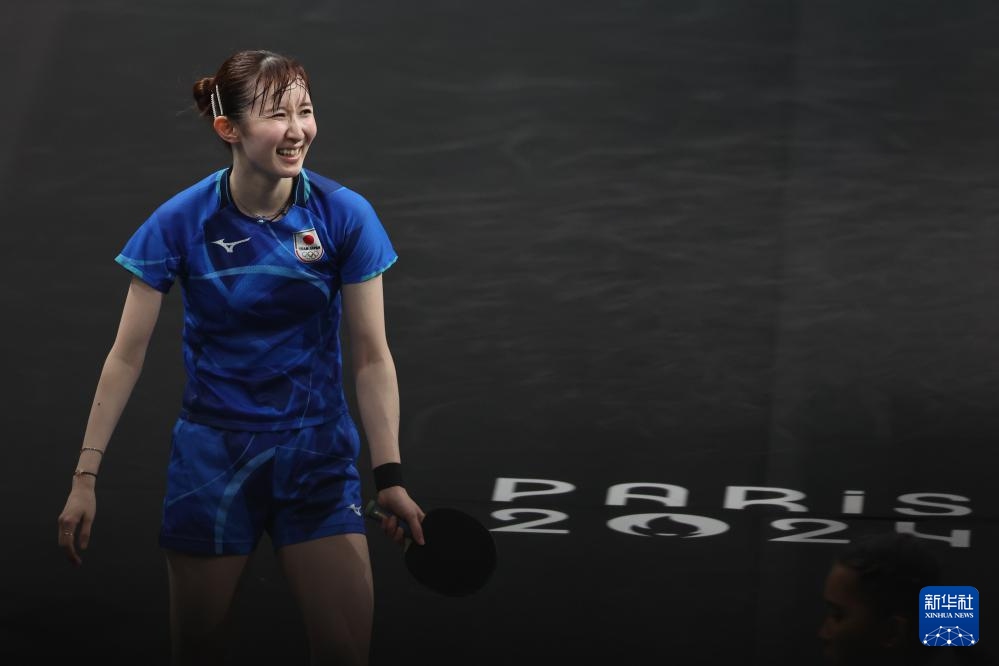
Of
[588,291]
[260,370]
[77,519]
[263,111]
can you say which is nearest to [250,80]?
[263,111]

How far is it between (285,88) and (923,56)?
426 centimetres

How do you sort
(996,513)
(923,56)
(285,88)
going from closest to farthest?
(285,88) → (996,513) → (923,56)

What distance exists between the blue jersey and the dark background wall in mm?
1073

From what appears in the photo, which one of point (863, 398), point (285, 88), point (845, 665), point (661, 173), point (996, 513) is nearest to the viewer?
point (845, 665)

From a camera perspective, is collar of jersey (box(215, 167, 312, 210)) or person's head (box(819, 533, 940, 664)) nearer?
person's head (box(819, 533, 940, 664))

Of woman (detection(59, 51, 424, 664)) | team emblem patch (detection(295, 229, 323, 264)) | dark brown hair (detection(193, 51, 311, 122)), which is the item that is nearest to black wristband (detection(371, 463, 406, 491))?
woman (detection(59, 51, 424, 664))

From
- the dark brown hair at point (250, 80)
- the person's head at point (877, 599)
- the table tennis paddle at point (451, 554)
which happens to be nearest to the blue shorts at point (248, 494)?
the table tennis paddle at point (451, 554)

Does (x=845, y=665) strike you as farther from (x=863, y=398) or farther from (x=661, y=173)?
(x=661, y=173)

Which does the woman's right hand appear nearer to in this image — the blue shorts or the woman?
the woman

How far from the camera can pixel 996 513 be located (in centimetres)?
480

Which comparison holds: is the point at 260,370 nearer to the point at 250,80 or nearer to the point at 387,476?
the point at 387,476

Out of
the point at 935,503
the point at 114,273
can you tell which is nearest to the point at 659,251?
the point at 935,503

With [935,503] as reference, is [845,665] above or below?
below

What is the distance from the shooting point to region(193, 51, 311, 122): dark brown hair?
351cm
